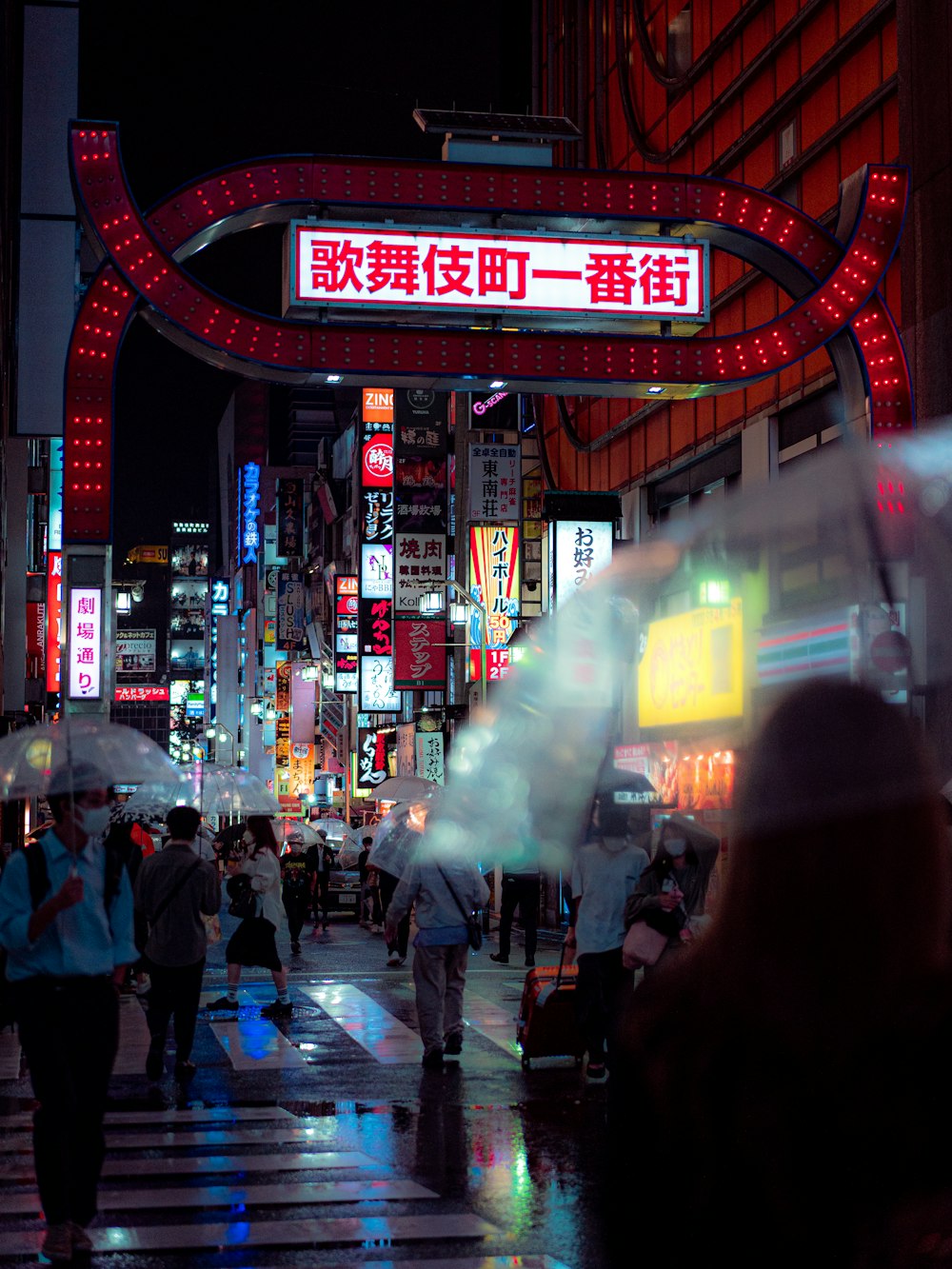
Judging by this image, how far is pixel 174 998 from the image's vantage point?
1253cm

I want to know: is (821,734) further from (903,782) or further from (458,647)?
(458,647)

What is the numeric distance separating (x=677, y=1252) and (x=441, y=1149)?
8.01m

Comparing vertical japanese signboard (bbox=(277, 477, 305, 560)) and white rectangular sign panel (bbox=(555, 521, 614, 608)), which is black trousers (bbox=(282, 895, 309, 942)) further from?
vertical japanese signboard (bbox=(277, 477, 305, 560))

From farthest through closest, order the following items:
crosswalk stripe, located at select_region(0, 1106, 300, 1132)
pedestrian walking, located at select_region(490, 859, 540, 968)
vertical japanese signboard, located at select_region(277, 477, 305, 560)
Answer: vertical japanese signboard, located at select_region(277, 477, 305, 560)
pedestrian walking, located at select_region(490, 859, 540, 968)
crosswalk stripe, located at select_region(0, 1106, 300, 1132)

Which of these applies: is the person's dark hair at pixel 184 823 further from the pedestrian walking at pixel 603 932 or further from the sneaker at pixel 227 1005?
the sneaker at pixel 227 1005

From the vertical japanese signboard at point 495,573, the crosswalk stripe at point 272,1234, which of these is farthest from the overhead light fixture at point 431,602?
the crosswalk stripe at point 272,1234

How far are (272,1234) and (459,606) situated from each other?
1144 inches

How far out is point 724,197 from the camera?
16688 millimetres

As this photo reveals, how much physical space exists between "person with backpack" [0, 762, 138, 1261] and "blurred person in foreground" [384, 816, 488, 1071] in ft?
18.3

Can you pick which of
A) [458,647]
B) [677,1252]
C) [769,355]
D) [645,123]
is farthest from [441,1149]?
[458,647]

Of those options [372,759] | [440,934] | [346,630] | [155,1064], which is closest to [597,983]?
[440,934]

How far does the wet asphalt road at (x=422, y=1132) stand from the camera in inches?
286

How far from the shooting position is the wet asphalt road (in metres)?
7.27

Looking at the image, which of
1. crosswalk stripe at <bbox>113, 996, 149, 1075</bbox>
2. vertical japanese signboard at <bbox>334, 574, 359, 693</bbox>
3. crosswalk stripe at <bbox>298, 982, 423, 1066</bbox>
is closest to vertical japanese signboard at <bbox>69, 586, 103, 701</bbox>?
crosswalk stripe at <bbox>113, 996, 149, 1075</bbox>
